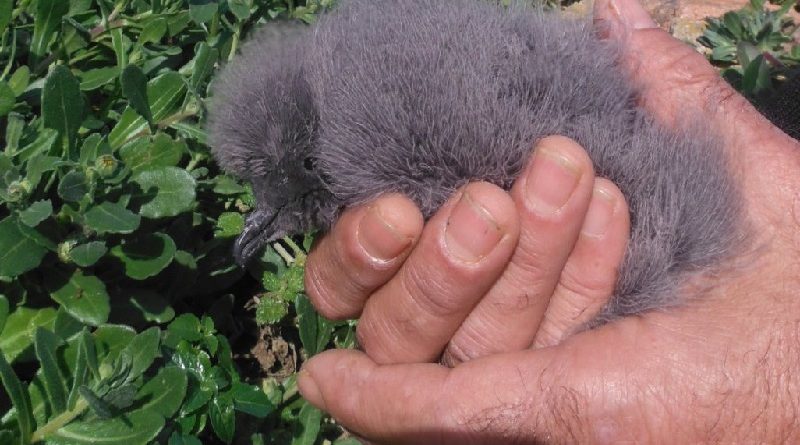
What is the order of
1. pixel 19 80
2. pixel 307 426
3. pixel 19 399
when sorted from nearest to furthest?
pixel 19 399 → pixel 19 80 → pixel 307 426

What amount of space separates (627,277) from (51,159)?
1.54 metres

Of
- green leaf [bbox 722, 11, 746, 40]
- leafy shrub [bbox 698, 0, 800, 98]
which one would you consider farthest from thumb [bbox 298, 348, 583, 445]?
green leaf [bbox 722, 11, 746, 40]

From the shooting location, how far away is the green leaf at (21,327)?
217 centimetres

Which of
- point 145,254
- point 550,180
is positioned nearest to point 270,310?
point 145,254

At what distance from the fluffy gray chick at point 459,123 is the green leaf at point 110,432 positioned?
697 mm

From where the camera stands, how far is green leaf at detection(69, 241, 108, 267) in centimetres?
209

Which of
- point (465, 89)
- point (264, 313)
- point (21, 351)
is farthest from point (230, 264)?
point (465, 89)

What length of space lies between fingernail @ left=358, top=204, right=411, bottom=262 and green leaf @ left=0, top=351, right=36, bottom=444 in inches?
35.9

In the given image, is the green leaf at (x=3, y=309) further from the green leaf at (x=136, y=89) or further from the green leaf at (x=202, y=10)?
the green leaf at (x=202, y=10)

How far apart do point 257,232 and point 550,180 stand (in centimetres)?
88

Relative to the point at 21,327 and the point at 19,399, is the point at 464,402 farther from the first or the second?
the point at 21,327

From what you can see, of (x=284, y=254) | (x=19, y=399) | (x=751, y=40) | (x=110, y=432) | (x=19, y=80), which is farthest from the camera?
(x=751, y=40)

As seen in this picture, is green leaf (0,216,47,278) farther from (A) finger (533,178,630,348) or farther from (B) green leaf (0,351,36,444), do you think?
(A) finger (533,178,630,348)

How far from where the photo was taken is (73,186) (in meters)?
2.07
